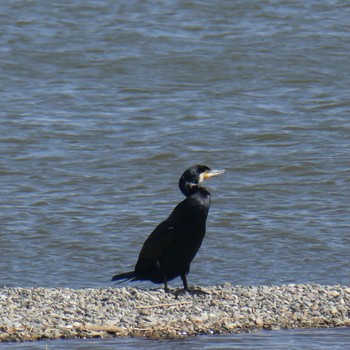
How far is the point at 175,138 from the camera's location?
16578mm

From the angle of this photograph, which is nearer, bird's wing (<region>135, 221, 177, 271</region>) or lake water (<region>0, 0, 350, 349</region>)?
bird's wing (<region>135, 221, 177, 271</region>)

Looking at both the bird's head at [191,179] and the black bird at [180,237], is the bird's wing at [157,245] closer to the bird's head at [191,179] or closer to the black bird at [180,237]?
the black bird at [180,237]

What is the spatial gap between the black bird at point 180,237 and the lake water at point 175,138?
3.13 ft

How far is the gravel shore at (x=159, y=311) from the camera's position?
7465 millimetres

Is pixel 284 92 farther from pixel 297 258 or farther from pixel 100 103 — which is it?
pixel 297 258

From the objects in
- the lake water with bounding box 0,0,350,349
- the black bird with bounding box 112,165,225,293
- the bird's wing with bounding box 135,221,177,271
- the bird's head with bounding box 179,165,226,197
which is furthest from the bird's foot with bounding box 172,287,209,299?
the lake water with bounding box 0,0,350,349

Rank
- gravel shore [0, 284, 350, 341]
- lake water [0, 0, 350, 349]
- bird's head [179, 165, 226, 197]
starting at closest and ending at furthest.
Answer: gravel shore [0, 284, 350, 341] → bird's head [179, 165, 226, 197] → lake water [0, 0, 350, 349]

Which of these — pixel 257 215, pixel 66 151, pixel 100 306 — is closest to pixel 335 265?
pixel 257 215

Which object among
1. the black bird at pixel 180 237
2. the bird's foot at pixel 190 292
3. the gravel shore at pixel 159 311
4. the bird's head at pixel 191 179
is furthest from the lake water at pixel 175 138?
the bird's head at pixel 191 179

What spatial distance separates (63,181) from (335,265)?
4.85 m

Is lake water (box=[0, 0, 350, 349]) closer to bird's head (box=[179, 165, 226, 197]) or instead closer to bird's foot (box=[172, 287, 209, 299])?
bird's foot (box=[172, 287, 209, 299])

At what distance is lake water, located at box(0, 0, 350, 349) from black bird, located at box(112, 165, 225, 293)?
955 mm

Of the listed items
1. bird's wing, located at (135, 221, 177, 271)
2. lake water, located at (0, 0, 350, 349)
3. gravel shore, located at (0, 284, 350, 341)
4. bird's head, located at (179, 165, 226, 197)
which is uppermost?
bird's head, located at (179, 165, 226, 197)

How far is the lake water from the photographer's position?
436 inches
